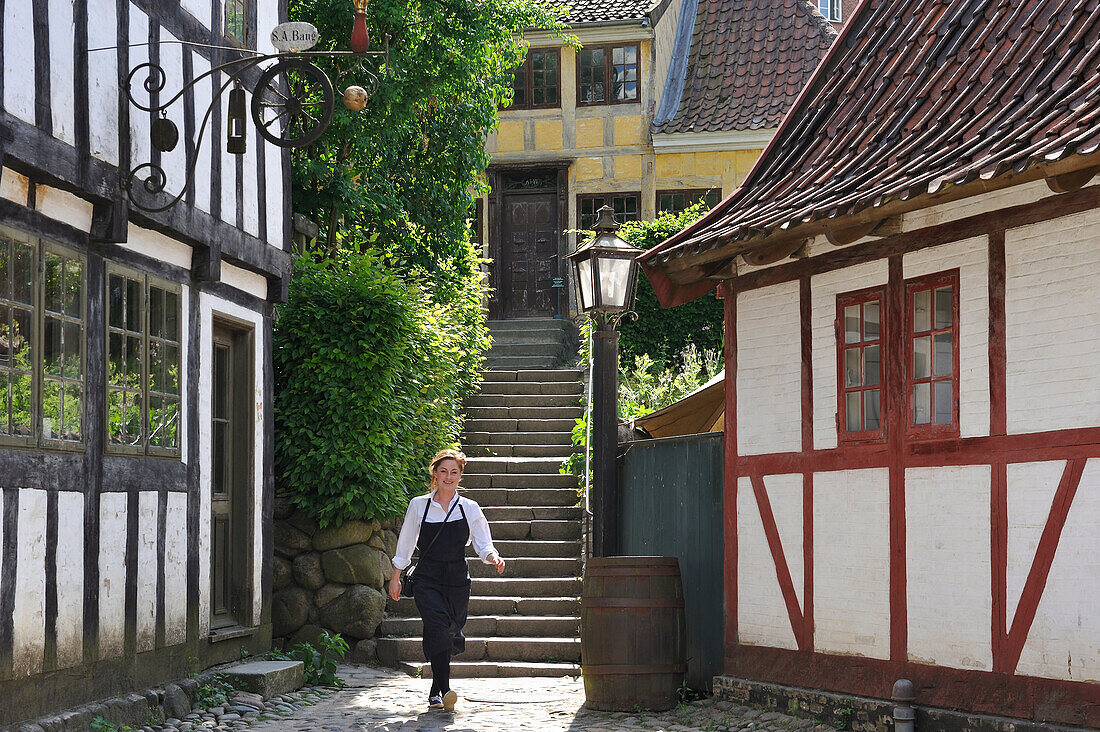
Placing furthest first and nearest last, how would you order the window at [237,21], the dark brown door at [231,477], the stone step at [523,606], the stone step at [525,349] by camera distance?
the stone step at [525,349] → the stone step at [523,606] → the dark brown door at [231,477] → the window at [237,21]

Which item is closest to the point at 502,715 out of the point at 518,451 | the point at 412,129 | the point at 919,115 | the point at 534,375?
the point at 919,115

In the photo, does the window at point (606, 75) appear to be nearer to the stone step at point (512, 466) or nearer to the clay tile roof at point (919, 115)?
the stone step at point (512, 466)

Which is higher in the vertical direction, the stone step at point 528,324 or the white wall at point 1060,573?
the stone step at point 528,324

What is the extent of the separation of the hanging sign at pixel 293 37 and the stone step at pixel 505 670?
5080 mm

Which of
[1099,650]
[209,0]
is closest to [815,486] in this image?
[1099,650]

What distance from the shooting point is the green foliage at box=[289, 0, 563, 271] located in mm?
15328

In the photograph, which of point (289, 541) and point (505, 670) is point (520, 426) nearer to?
point (289, 541)

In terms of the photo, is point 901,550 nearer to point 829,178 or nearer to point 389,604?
point 829,178

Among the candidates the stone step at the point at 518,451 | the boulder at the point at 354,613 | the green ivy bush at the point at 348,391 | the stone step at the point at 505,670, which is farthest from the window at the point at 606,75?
the stone step at the point at 505,670

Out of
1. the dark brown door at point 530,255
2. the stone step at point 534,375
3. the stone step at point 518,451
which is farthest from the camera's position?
the dark brown door at point 530,255

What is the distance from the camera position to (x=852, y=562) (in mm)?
7961

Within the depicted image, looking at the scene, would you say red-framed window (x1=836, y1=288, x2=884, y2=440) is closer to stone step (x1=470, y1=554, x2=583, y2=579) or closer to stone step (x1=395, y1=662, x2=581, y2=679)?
stone step (x1=395, y1=662, x2=581, y2=679)

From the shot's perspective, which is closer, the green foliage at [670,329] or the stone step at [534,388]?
the stone step at [534,388]

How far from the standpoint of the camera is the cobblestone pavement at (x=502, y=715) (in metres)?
8.20
